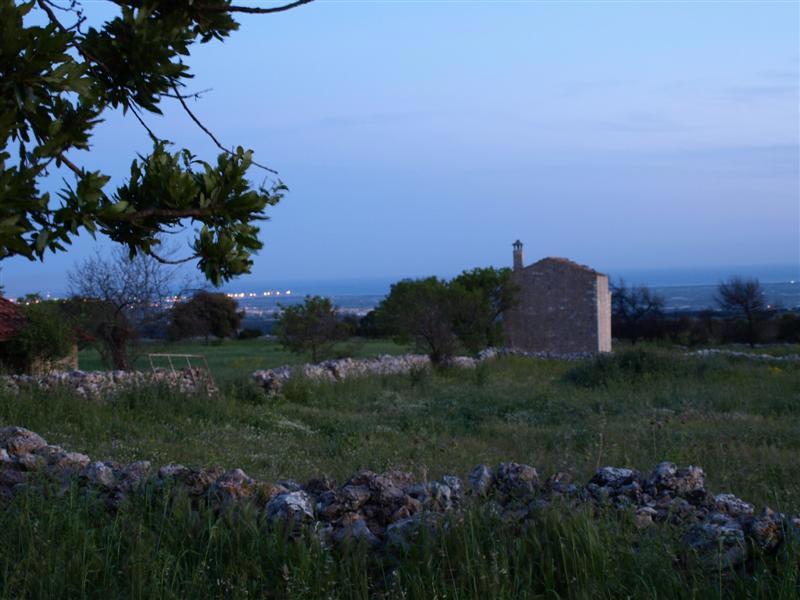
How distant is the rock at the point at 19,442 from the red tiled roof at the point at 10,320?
1106cm

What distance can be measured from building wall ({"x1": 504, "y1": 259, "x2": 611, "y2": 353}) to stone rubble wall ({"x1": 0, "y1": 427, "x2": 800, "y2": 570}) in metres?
26.7

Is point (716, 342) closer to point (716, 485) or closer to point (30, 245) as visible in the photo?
point (716, 485)

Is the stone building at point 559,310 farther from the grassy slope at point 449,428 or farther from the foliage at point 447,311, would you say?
the grassy slope at point 449,428

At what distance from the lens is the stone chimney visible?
110 feet

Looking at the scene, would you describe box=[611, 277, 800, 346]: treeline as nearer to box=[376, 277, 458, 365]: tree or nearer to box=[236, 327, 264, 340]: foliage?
box=[376, 277, 458, 365]: tree

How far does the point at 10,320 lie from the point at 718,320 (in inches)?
1470

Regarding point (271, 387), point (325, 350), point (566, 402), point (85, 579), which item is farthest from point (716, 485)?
point (325, 350)

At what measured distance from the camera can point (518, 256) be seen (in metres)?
34.0

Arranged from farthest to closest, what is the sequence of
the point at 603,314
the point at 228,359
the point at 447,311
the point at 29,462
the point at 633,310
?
1. the point at 633,310
2. the point at 603,314
3. the point at 228,359
4. the point at 447,311
5. the point at 29,462

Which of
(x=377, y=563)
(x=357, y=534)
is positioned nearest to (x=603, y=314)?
(x=357, y=534)

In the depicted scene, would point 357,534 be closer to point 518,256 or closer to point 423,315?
point 423,315

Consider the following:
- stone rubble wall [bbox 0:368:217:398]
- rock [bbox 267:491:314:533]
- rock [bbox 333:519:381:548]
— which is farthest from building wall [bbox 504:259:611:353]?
rock [bbox 333:519:381:548]

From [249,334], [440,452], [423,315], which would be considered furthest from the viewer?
[249,334]

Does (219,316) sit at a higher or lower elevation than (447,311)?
higher
